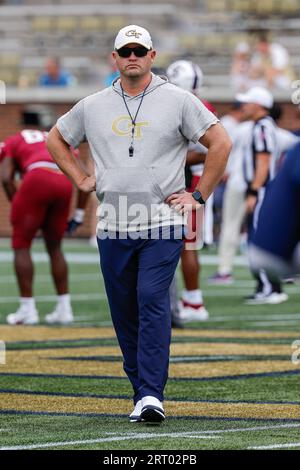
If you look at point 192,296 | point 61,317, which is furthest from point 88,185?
point 192,296

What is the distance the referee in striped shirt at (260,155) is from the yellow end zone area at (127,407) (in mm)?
6318

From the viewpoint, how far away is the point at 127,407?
23.1 ft

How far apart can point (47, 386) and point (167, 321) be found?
1411mm

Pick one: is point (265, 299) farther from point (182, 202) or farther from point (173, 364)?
point (182, 202)

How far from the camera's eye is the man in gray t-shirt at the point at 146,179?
656cm

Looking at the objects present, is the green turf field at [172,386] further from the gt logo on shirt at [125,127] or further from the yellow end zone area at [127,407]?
the gt logo on shirt at [125,127]

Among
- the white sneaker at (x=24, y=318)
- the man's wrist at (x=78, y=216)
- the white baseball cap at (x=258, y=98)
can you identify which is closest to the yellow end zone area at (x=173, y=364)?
the man's wrist at (x=78, y=216)

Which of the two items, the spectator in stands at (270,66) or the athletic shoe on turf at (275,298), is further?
the spectator in stands at (270,66)

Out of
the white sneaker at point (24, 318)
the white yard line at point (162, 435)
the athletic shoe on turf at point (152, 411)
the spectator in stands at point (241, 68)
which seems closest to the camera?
the white yard line at point (162, 435)

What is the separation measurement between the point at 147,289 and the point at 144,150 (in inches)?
26.4

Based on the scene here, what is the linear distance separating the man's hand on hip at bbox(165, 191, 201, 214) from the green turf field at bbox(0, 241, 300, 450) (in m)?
1.02

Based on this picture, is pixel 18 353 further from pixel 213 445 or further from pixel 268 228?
pixel 268 228

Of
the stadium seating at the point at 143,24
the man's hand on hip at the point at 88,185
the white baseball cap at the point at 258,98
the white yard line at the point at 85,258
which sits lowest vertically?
the white yard line at the point at 85,258

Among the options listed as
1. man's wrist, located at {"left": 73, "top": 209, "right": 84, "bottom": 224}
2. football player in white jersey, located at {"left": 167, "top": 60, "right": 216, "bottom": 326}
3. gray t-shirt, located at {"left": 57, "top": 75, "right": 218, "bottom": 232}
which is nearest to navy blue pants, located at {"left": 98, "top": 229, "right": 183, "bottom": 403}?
gray t-shirt, located at {"left": 57, "top": 75, "right": 218, "bottom": 232}
